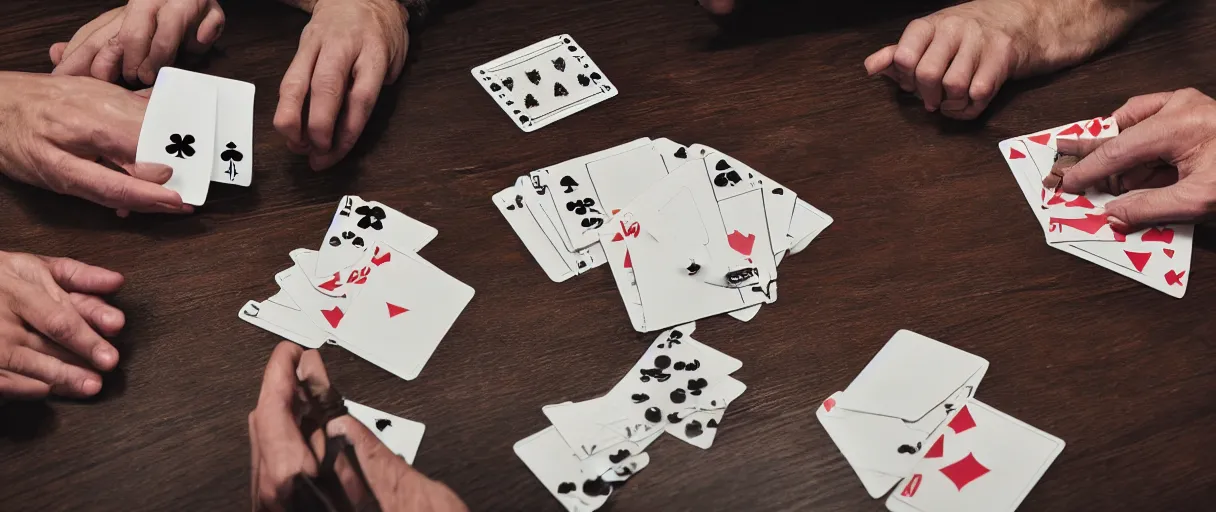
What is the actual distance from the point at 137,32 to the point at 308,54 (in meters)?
0.38

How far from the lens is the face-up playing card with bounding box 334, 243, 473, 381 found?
1.51 metres

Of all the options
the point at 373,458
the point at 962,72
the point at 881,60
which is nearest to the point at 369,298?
the point at 373,458

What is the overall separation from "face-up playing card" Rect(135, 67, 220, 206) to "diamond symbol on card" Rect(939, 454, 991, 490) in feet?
4.46

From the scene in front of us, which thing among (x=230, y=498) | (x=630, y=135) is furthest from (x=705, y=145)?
(x=230, y=498)

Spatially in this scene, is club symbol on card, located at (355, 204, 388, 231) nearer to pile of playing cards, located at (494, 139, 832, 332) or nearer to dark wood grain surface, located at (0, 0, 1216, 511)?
dark wood grain surface, located at (0, 0, 1216, 511)

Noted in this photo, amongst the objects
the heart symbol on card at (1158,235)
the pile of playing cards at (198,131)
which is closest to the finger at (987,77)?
the heart symbol on card at (1158,235)

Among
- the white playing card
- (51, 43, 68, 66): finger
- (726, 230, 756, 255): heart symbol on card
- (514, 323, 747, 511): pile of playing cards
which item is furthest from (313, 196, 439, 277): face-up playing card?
(51, 43, 68, 66): finger

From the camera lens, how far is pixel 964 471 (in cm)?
139

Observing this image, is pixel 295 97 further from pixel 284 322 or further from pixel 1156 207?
pixel 1156 207

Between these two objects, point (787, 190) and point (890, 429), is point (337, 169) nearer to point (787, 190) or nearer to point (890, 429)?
point (787, 190)

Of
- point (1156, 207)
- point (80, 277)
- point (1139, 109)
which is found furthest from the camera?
point (1139, 109)

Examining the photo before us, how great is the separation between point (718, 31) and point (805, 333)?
783 millimetres

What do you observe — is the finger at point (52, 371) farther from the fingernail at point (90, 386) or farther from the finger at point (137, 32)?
the finger at point (137, 32)

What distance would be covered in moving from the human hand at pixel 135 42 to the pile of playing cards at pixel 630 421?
43.2 inches
